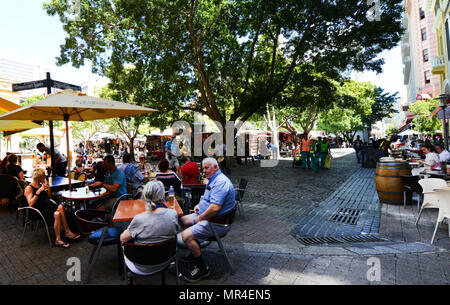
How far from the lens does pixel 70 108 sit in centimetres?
532

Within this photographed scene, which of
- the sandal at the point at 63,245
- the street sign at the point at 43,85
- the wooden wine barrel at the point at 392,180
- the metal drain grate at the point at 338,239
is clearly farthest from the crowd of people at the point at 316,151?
the sandal at the point at 63,245

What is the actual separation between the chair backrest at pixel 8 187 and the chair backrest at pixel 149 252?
16.8 feet

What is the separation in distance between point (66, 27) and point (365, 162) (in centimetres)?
1715

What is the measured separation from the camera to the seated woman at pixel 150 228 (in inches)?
104

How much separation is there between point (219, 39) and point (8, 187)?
11681 mm

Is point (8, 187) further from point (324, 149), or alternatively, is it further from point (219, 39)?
point (324, 149)

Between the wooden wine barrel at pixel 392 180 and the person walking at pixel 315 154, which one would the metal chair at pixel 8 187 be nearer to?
the wooden wine barrel at pixel 392 180

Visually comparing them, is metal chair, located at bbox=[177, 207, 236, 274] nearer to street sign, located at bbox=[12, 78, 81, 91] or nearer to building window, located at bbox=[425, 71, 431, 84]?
street sign, located at bbox=[12, 78, 81, 91]

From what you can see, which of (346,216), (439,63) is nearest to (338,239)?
(346,216)

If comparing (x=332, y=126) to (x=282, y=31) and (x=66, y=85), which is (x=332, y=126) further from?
(x=66, y=85)

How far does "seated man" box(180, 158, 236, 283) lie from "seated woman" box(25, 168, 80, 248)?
7.44 feet

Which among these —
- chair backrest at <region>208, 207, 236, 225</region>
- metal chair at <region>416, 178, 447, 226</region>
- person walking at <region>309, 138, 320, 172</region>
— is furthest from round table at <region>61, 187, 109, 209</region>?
person walking at <region>309, 138, 320, 172</region>

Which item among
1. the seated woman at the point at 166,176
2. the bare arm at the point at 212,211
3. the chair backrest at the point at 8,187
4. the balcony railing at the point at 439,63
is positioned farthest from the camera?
the balcony railing at the point at 439,63
